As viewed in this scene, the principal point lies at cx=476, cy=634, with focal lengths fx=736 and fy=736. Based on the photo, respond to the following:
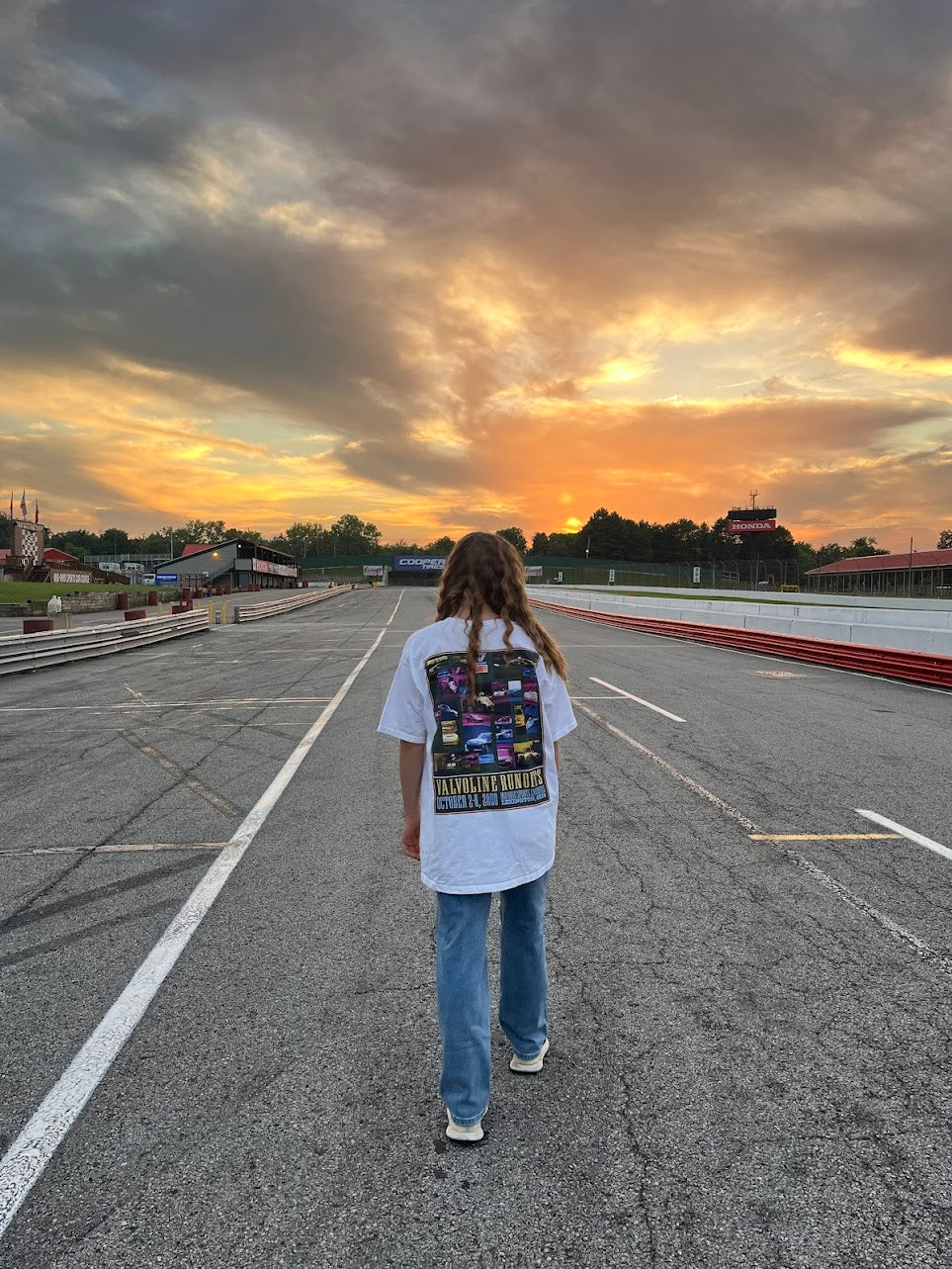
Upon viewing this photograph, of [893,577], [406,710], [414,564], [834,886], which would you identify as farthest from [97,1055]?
[414,564]

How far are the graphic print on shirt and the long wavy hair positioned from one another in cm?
13

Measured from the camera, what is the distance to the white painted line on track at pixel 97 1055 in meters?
2.38

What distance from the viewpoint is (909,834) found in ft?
18.0

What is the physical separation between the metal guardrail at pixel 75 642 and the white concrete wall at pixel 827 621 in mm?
17818

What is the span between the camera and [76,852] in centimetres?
520

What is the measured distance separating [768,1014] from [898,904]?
1.62 m

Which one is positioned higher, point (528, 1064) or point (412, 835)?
point (412, 835)

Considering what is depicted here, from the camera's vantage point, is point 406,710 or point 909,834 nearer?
point 406,710

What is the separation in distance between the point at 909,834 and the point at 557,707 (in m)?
4.24

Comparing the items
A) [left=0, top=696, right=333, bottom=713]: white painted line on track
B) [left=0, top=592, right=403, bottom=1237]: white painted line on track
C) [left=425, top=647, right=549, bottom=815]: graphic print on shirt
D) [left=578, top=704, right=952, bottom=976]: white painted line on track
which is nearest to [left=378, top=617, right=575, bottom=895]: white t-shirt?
[left=425, top=647, right=549, bottom=815]: graphic print on shirt

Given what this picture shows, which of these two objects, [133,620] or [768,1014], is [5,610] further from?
[768,1014]

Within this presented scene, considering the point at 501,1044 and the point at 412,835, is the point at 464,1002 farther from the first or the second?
the point at 501,1044

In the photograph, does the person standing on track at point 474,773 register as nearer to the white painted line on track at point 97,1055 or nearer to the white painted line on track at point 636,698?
the white painted line on track at point 97,1055

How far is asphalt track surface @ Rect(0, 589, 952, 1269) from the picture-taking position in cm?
218
